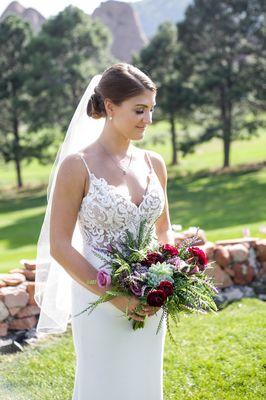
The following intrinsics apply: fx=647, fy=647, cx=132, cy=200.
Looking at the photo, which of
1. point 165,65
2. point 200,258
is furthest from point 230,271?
point 165,65

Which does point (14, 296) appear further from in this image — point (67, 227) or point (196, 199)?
point (196, 199)

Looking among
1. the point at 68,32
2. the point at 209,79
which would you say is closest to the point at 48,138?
the point at 68,32

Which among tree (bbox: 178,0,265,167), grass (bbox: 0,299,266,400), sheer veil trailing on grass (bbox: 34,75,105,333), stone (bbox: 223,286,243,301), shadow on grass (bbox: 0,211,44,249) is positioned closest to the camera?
sheer veil trailing on grass (bbox: 34,75,105,333)

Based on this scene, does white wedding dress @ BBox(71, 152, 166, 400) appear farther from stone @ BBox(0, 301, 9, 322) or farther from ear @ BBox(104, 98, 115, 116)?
stone @ BBox(0, 301, 9, 322)

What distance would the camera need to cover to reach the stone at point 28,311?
6703 mm

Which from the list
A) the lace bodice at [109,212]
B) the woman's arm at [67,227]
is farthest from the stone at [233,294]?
the woman's arm at [67,227]

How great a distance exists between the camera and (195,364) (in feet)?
18.6

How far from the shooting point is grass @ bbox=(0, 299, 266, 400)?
203 inches

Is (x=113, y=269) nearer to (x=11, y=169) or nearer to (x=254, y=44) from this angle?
(x=254, y=44)

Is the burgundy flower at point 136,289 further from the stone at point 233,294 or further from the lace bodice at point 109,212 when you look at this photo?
the stone at point 233,294

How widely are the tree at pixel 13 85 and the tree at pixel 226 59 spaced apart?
723 centimetres

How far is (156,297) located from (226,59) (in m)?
26.5

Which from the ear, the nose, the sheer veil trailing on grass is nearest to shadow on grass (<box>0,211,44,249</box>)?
the sheer veil trailing on grass

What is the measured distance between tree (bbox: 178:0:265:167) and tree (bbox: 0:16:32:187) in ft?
23.7
